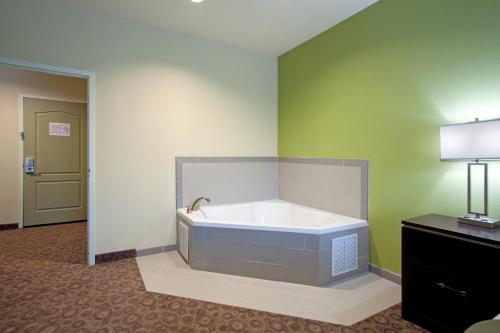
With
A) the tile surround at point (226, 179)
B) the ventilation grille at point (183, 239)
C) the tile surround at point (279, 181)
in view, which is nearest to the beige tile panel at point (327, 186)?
the tile surround at point (279, 181)

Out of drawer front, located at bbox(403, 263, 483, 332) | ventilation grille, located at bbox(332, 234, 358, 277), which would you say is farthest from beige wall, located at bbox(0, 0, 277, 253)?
drawer front, located at bbox(403, 263, 483, 332)

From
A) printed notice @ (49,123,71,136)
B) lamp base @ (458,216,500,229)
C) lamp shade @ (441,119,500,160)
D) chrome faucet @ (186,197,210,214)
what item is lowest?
chrome faucet @ (186,197,210,214)

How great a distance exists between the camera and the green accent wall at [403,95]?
1924 mm

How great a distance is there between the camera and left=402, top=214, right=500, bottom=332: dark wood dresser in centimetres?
149

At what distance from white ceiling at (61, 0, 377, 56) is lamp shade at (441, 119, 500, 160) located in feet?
5.24

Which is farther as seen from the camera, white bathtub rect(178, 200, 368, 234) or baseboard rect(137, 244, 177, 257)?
baseboard rect(137, 244, 177, 257)

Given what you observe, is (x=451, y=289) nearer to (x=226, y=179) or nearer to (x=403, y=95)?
(x=403, y=95)

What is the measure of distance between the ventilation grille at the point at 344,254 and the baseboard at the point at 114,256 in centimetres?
220

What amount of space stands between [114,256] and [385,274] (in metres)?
2.83

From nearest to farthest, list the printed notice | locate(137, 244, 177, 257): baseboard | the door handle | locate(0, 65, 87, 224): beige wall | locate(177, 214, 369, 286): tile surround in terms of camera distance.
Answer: locate(177, 214, 369, 286): tile surround < locate(137, 244, 177, 257): baseboard < locate(0, 65, 87, 224): beige wall < the door handle < the printed notice

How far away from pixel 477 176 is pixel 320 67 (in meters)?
2.01

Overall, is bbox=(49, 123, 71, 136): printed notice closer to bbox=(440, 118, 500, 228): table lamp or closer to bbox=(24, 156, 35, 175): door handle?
bbox=(24, 156, 35, 175): door handle

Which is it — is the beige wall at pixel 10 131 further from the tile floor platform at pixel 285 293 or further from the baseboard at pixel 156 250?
the tile floor platform at pixel 285 293

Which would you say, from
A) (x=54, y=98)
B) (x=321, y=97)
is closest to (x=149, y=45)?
(x=321, y=97)
